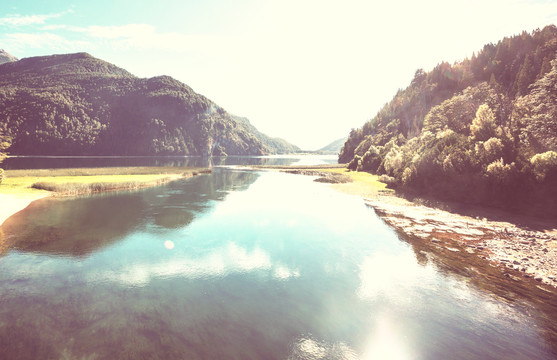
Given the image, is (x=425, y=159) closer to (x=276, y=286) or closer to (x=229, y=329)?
(x=276, y=286)

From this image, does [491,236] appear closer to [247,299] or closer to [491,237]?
[491,237]

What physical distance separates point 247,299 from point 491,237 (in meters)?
34.1

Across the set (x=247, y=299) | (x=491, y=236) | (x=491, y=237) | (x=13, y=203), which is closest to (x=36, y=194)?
(x=13, y=203)

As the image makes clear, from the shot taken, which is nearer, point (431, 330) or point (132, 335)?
point (132, 335)

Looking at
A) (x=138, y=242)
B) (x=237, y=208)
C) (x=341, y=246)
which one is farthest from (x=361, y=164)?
(x=138, y=242)

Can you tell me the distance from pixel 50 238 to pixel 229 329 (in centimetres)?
2947

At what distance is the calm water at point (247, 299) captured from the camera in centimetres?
1496

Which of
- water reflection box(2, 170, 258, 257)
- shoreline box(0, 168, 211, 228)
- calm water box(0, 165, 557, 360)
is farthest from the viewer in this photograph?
shoreline box(0, 168, 211, 228)

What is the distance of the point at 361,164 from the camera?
453ft

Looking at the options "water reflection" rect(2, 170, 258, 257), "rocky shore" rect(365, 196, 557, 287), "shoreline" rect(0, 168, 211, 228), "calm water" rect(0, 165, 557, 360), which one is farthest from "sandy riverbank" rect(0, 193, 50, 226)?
"rocky shore" rect(365, 196, 557, 287)

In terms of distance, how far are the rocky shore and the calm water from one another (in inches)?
150

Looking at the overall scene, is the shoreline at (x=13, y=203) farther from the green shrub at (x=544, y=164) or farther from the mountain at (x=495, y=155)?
the green shrub at (x=544, y=164)

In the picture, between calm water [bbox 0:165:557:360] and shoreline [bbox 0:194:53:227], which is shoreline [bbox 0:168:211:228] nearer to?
shoreline [bbox 0:194:53:227]

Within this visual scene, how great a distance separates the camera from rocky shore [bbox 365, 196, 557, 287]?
82.7 ft
